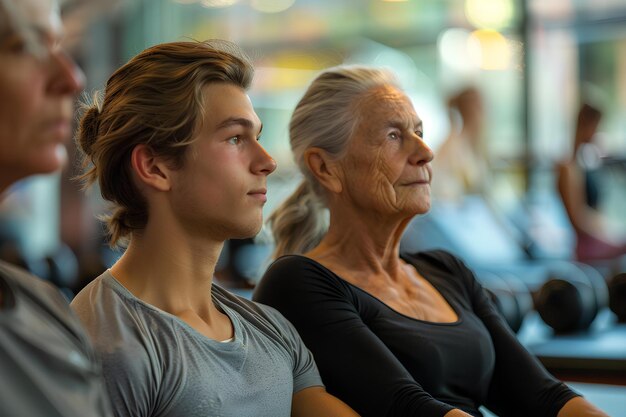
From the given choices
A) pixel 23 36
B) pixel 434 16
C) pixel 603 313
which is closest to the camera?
pixel 23 36

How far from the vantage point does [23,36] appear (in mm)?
828

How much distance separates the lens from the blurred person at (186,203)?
124cm

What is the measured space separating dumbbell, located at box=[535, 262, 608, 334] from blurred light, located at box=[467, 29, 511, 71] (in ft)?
14.2

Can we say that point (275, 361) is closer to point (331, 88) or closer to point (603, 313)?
point (331, 88)

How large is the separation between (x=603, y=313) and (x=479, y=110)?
1906 millimetres

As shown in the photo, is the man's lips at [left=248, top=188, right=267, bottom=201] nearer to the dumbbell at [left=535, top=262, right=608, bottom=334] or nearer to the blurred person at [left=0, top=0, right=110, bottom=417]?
the blurred person at [left=0, top=0, right=110, bottom=417]

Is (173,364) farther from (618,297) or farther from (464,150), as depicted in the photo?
(464,150)

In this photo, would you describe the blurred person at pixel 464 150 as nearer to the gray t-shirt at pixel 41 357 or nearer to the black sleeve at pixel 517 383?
the black sleeve at pixel 517 383

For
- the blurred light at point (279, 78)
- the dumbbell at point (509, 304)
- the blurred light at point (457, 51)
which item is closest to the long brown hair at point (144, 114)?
the dumbbell at point (509, 304)

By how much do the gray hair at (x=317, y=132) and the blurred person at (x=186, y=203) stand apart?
451 millimetres

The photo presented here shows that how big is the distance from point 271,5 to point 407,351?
7.31m

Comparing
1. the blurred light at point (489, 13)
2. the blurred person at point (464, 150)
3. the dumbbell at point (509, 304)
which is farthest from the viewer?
the blurred light at point (489, 13)

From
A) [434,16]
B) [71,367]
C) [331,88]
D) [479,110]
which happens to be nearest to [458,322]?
[331,88]

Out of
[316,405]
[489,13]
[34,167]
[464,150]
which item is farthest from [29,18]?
[489,13]
